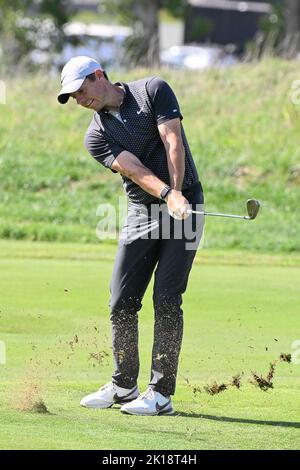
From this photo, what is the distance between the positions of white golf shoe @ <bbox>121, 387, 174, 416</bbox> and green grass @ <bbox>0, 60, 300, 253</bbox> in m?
8.91

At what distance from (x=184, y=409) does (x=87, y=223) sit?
1027 cm

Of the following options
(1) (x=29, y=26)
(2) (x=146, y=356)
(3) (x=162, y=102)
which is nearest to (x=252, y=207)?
(3) (x=162, y=102)

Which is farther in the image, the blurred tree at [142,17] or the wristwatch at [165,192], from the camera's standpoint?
the blurred tree at [142,17]

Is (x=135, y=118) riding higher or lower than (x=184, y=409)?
higher

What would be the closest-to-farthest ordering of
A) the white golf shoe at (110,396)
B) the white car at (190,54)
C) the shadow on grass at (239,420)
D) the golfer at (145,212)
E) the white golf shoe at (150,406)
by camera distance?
the shadow on grass at (239,420)
the golfer at (145,212)
the white golf shoe at (150,406)
the white golf shoe at (110,396)
the white car at (190,54)

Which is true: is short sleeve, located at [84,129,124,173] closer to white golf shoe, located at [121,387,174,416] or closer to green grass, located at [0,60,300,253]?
white golf shoe, located at [121,387,174,416]

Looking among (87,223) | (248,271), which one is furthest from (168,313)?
(87,223)

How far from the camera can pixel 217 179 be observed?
20.1 meters

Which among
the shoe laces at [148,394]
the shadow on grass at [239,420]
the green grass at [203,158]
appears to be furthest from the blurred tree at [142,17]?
the shadow on grass at [239,420]

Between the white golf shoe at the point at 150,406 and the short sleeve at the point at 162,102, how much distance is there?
1522 mm

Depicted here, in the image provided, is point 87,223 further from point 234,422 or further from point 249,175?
point 234,422

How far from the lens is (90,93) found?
7180mm

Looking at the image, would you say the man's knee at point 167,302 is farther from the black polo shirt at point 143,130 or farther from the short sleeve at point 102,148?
the short sleeve at point 102,148

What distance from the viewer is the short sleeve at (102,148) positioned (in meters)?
7.33
